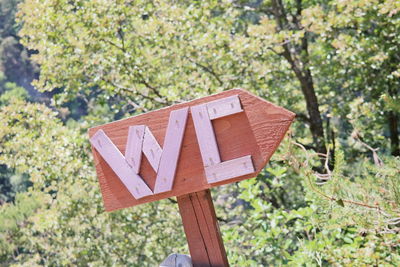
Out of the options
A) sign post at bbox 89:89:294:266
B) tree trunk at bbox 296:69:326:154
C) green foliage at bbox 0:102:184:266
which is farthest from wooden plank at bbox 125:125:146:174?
tree trunk at bbox 296:69:326:154

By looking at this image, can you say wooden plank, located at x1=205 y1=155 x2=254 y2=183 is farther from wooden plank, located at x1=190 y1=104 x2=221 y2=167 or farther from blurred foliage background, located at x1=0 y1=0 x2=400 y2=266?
blurred foliage background, located at x1=0 y1=0 x2=400 y2=266

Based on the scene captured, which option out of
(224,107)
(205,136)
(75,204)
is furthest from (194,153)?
(75,204)

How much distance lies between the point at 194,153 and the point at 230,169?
0.14 meters

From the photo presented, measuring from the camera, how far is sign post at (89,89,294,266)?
187cm

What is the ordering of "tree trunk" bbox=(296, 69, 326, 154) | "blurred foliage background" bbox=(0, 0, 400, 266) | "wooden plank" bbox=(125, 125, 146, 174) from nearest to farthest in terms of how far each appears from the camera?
"wooden plank" bbox=(125, 125, 146, 174) → "blurred foliage background" bbox=(0, 0, 400, 266) → "tree trunk" bbox=(296, 69, 326, 154)

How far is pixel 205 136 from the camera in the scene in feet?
6.26

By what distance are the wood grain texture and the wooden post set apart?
0.32ft

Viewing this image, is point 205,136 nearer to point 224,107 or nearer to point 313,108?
point 224,107

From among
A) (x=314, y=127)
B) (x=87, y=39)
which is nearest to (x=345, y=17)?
(x=314, y=127)

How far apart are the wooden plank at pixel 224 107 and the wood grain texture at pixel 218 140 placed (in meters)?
0.02

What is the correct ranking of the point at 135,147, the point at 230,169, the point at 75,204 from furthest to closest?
the point at 75,204 → the point at 135,147 → the point at 230,169

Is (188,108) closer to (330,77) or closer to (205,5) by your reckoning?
(205,5)

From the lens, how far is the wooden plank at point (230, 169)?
1.86 meters

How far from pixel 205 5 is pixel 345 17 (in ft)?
5.32
